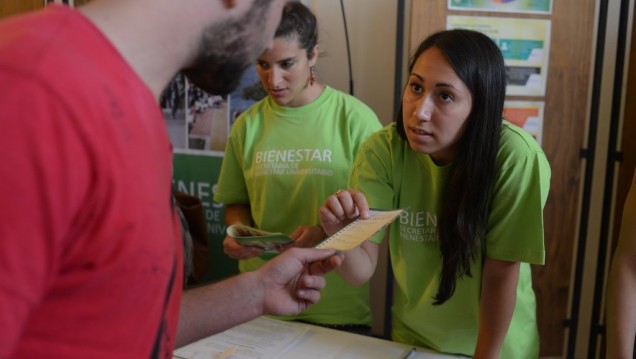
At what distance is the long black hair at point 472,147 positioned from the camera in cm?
136

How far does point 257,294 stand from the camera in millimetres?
1050

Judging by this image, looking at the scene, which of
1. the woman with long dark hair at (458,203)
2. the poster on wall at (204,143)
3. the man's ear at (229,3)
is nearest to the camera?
the man's ear at (229,3)

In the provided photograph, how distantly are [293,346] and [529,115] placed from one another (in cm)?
142

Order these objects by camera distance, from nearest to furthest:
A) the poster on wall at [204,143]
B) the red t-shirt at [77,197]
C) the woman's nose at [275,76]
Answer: the red t-shirt at [77,197], the woman's nose at [275,76], the poster on wall at [204,143]

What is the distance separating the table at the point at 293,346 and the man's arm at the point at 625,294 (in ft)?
1.25

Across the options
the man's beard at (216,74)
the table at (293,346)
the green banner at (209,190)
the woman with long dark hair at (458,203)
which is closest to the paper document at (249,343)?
the table at (293,346)

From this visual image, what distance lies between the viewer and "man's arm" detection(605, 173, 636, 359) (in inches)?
54.8

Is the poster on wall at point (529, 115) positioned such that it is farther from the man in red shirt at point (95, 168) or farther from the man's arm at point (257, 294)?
the man in red shirt at point (95, 168)

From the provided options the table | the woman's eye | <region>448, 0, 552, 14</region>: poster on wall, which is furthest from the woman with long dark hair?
<region>448, 0, 552, 14</region>: poster on wall

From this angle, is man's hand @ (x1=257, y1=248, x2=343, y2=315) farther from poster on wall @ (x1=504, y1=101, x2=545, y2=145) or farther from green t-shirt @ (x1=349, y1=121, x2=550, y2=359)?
poster on wall @ (x1=504, y1=101, x2=545, y2=145)

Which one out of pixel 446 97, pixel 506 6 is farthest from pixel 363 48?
pixel 446 97

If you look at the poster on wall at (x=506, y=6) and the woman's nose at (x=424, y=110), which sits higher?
the poster on wall at (x=506, y=6)

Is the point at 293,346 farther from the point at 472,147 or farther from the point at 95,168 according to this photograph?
the point at 95,168

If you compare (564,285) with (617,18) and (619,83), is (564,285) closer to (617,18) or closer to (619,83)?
(619,83)
